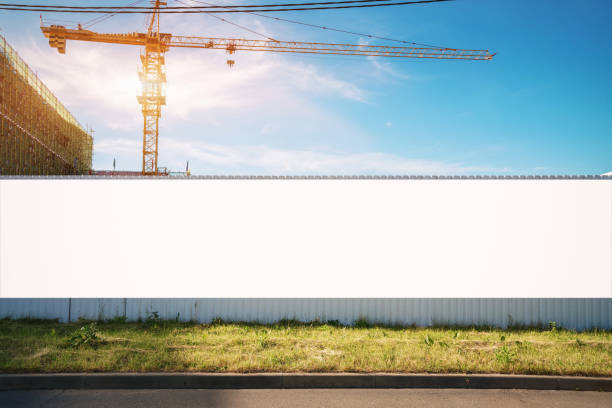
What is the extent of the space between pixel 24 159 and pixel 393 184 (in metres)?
22.8

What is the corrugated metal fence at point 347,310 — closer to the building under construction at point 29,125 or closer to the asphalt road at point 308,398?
the asphalt road at point 308,398

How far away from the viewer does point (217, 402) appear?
469 centimetres

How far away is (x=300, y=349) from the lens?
621 cm

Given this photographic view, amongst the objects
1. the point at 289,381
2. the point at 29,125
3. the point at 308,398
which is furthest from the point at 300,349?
the point at 29,125

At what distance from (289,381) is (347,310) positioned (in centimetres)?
343

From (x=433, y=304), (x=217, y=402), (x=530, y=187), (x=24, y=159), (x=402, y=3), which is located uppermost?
(x=402, y=3)

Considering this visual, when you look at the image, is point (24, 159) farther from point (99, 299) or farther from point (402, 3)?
point (402, 3)

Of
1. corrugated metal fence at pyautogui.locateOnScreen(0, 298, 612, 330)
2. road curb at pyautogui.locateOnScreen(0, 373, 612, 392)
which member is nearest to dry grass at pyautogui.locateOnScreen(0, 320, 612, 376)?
road curb at pyautogui.locateOnScreen(0, 373, 612, 392)

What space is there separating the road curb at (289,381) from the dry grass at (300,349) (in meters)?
0.18

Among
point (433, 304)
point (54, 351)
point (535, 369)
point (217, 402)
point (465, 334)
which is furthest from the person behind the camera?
point (433, 304)

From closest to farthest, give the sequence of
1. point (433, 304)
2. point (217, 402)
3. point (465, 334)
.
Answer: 1. point (217, 402)
2. point (465, 334)
3. point (433, 304)

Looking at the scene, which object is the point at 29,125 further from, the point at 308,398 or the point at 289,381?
the point at 308,398

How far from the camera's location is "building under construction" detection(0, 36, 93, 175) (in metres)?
19.0

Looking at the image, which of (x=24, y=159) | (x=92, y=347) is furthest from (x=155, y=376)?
(x=24, y=159)
